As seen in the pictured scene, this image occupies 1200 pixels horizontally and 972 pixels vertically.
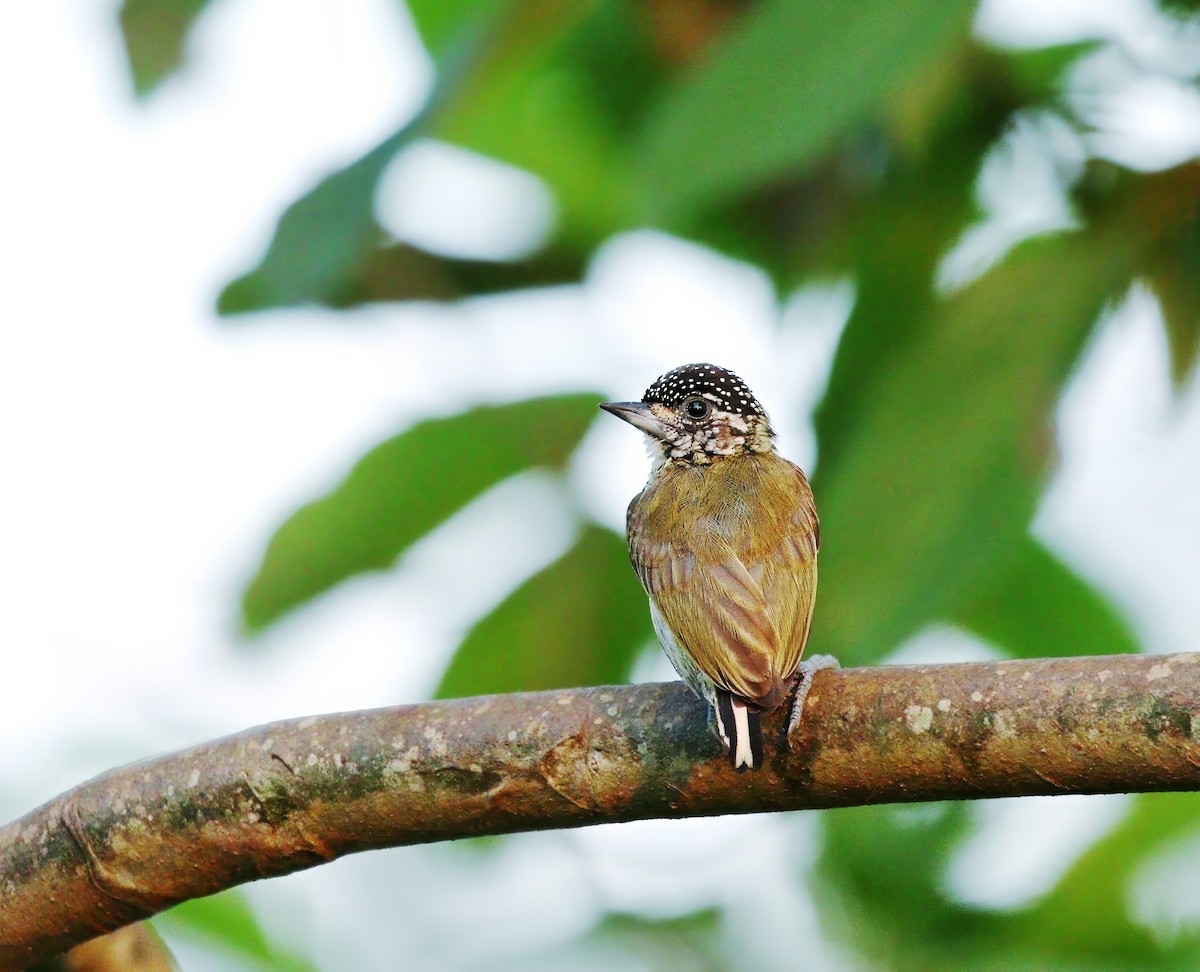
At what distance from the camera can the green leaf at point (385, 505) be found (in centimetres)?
406

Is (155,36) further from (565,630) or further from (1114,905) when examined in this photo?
(1114,905)

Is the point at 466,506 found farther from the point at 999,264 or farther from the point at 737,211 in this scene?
the point at 999,264

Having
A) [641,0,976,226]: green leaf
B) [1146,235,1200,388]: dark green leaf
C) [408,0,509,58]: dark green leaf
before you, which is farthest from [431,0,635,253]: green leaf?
[1146,235,1200,388]: dark green leaf

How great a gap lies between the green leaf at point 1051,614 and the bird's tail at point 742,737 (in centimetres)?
88

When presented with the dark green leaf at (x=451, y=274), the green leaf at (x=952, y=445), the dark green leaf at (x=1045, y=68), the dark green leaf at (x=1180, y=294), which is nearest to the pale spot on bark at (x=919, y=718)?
the green leaf at (x=952, y=445)

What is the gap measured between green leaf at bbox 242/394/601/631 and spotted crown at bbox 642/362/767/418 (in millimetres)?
593

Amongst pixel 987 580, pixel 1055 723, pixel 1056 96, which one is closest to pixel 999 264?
pixel 1056 96

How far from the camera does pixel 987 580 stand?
3.26 meters

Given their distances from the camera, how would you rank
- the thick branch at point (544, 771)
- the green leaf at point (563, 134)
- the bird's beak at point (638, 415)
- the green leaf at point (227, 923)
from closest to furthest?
1. the thick branch at point (544, 771)
2. the green leaf at point (227, 923)
3. the bird's beak at point (638, 415)
4. the green leaf at point (563, 134)

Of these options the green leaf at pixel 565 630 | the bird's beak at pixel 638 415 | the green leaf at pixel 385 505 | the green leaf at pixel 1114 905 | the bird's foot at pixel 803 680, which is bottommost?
the green leaf at pixel 1114 905

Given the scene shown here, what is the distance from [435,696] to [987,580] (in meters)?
1.36

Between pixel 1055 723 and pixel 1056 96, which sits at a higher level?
pixel 1056 96

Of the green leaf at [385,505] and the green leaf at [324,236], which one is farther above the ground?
the green leaf at [324,236]

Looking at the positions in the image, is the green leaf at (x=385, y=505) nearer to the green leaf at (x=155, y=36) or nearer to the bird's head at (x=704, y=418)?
the bird's head at (x=704, y=418)
